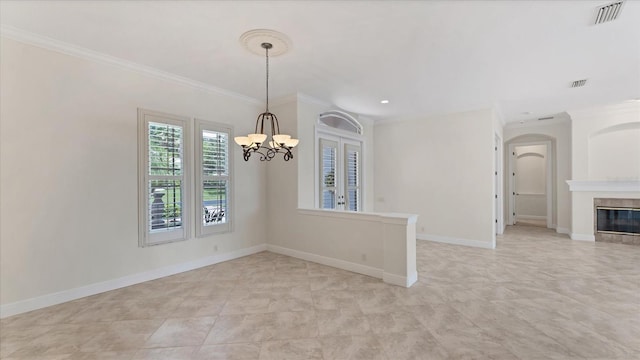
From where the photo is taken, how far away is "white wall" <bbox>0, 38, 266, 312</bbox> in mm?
3090

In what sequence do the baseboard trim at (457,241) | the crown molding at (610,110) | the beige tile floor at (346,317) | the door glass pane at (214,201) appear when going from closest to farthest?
the beige tile floor at (346,317) < the door glass pane at (214,201) < the baseboard trim at (457,241) < the crown molding at (610,110)

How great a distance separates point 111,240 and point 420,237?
239 inches

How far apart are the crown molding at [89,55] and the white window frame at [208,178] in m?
0.62

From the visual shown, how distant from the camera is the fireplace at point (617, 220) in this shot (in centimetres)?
629

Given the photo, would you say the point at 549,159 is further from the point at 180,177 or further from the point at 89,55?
the point at 89,55

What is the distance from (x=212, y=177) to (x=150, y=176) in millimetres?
981

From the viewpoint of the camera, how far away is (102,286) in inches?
145

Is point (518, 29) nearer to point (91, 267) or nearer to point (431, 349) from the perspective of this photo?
point (431, 349)

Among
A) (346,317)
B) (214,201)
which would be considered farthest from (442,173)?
(214,201)

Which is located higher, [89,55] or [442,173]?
[89,55]

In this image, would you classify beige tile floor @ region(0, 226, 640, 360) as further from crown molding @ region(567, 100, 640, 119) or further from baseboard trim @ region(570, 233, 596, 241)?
crown molding @ region(567, 100, 640, 119)

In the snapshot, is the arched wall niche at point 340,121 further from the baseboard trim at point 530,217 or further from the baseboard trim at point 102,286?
the baseboard trim at point 530,217

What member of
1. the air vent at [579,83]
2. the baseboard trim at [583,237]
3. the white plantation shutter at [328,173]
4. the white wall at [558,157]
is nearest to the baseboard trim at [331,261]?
the white plantation shutter at [328,173]

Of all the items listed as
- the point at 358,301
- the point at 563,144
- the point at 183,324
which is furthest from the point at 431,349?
the point at 563,144
